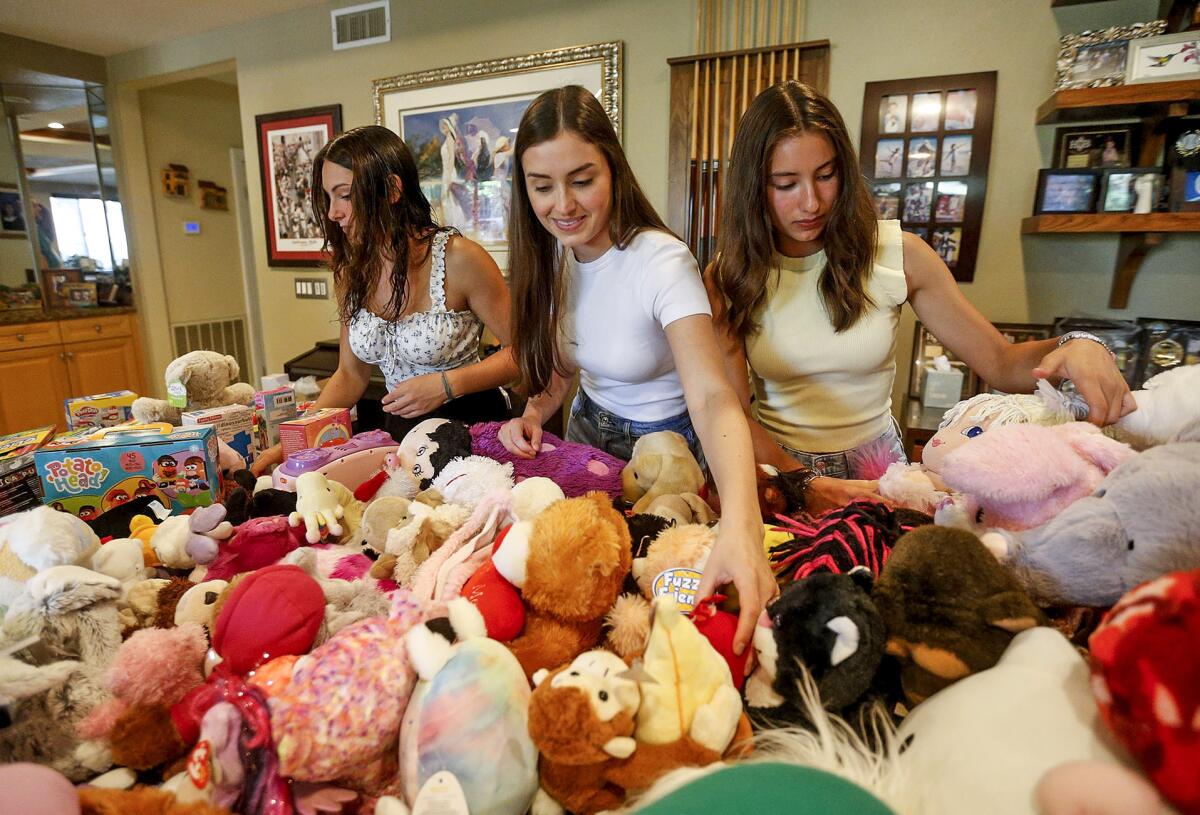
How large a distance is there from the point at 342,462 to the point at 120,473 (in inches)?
14.1

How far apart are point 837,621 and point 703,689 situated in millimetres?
124

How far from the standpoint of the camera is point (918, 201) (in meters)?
2.48

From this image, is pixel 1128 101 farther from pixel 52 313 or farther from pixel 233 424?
pixel 52 313

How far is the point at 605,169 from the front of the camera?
3.57 feet

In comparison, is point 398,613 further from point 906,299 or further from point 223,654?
point 906,299

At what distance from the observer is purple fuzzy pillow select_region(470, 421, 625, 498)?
1016mm

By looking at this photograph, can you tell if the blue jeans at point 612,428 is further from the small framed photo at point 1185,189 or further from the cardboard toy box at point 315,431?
the small framed photo at point 1185,189

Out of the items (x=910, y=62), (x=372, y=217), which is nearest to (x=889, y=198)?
(x=910, y=62)

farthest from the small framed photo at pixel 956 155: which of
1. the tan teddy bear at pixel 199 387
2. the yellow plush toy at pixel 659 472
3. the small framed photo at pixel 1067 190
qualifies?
the tan teddy bear at pixel 199 387

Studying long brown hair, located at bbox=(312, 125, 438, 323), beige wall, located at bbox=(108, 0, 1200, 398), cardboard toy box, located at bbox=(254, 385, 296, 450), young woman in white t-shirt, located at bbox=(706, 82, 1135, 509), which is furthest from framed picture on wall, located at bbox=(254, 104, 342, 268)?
young woman in white t-shirt, located at bbox=(706, 82, 1135, 509)

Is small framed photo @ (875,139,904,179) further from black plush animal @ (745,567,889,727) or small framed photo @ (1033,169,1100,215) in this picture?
black plush animal @ (745,567,889,727)

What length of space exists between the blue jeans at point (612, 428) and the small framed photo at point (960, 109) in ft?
6.45

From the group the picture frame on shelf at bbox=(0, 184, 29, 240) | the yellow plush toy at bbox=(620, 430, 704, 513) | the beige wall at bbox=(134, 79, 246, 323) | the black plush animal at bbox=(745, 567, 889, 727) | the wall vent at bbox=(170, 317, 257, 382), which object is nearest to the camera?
the black plush animal at bbox=(745, 567, 889, 727)

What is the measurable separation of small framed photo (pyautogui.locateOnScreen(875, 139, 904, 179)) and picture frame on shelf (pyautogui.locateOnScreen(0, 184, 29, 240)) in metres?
5.06
